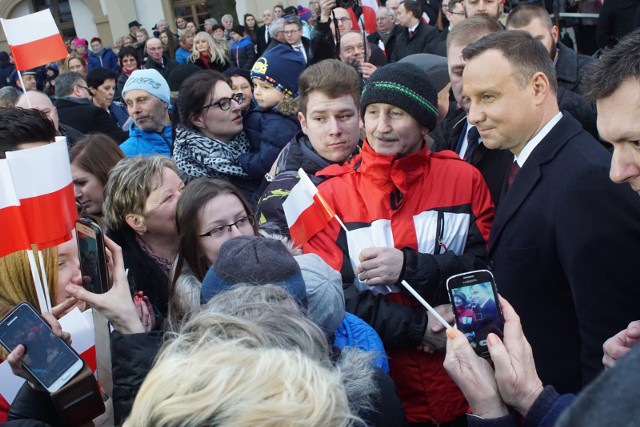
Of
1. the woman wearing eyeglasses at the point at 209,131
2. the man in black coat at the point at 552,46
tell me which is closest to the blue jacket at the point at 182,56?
the woman wearing eyeglasses at the point at 209,131

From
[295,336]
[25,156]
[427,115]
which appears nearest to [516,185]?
[427,115]

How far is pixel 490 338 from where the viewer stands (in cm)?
161

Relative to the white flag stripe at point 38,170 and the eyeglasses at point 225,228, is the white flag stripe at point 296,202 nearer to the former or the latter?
the eyeglasses at point 225,228

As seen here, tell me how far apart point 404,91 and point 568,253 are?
36.2 inches

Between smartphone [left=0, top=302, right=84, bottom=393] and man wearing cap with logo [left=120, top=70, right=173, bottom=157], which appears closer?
smartphone [left=0, top=302, right=84, bottom=393]

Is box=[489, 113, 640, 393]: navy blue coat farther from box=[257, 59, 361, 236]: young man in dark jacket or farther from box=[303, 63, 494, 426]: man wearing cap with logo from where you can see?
box=[257, 59, 361, 236]: young man in dark jacket

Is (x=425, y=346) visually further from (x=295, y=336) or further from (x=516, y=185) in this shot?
(x=295, y=336)

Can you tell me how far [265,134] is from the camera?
386cm

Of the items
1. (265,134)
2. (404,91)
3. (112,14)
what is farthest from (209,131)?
(112,14)

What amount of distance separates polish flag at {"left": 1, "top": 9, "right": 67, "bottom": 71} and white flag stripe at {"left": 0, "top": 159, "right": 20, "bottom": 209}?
2.16 metres

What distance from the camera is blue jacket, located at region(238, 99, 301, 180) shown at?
3.74 metres

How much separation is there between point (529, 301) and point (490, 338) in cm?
56

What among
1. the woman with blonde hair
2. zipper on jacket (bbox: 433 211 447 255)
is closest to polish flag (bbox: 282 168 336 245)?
zipper on jacket (bbox: 433 211 447 255)

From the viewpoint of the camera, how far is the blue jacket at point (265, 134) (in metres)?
3.74
